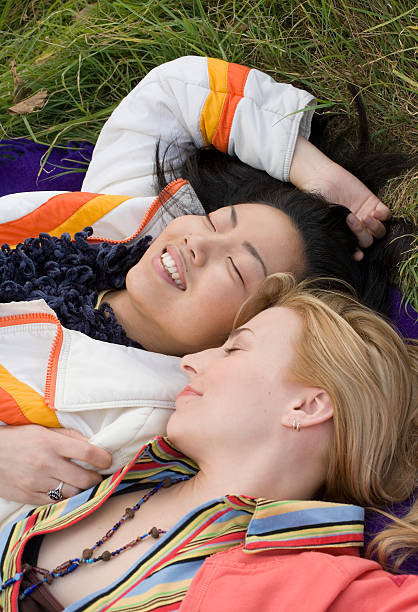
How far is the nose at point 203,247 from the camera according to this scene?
6.90 feet

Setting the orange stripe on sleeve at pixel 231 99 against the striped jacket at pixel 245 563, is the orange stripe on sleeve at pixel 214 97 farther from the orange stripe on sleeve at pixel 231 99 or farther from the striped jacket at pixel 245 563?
the striped jacket at pixel 245 563

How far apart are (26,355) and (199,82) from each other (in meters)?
1.36

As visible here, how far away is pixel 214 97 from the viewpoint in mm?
2643

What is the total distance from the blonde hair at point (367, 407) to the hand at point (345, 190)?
0.57 meters

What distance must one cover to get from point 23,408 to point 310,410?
852mm

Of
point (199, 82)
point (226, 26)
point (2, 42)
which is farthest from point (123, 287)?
point (2, 42)

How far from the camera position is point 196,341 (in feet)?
7.11

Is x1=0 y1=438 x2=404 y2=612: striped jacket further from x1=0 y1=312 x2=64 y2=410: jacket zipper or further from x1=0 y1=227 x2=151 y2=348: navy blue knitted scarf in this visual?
x1=0 y1=227 x2=151 y2=348: navy blue knitted scarf

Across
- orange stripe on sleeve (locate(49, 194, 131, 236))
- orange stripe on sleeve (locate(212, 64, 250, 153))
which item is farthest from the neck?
orange stripe on sleeve (locate(212, 64, 250, 153))

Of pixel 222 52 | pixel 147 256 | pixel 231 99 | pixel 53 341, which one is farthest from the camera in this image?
pixel 222 52

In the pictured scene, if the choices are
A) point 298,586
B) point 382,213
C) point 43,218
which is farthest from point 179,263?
point 298,586

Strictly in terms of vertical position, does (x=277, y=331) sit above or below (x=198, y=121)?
below

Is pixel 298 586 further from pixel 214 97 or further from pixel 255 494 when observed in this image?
pixel 214 97

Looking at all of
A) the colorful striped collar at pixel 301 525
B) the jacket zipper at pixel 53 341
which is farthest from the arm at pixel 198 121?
the colorful striped collar at pixel 301 525
